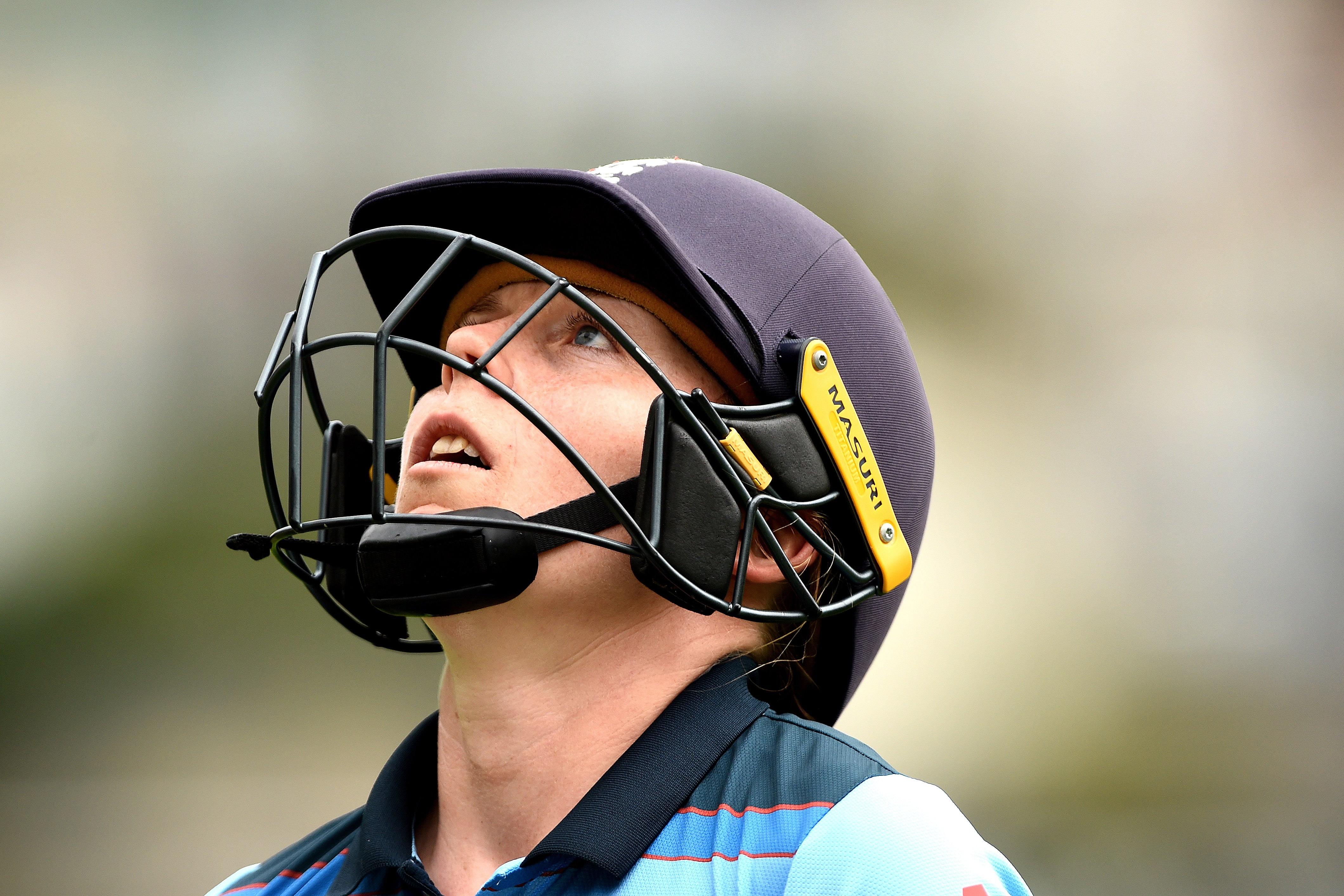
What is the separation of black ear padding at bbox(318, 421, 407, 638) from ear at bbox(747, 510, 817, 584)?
387 millimetres

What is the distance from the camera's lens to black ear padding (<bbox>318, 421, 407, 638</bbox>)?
3.50 feet

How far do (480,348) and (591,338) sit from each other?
0.10 meters

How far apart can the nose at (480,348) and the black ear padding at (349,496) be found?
190 mm

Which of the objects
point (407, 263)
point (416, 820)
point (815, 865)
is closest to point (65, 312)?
point (407, 263)

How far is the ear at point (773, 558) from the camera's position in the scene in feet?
3.12

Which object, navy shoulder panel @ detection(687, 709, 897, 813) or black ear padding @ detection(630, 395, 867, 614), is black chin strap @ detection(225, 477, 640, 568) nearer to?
black ear padding @ detection(630, 395, 867, 614)

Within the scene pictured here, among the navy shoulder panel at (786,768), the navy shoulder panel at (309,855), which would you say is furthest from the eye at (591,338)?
the navy shoulder panel at (309,855)

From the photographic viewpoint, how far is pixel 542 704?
0.89 meters

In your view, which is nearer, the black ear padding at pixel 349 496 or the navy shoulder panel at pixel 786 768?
the navy shoulder panel at pixel 786 768

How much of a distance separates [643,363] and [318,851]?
26.4 inches

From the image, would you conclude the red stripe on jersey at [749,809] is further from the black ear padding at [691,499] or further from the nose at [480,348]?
the nose at [480,348]

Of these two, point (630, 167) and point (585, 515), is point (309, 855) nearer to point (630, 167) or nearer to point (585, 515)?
point (585, 515)

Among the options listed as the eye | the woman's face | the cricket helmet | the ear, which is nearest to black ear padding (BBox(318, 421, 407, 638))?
the cricket helmet

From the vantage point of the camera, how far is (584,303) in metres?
0.79
